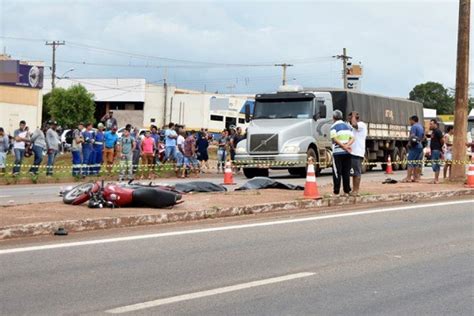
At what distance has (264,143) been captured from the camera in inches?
1098

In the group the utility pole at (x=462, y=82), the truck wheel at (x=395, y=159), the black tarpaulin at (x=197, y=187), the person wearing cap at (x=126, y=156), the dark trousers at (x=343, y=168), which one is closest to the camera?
the dark trousers at (x=343, y=168)

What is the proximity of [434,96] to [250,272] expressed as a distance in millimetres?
136784

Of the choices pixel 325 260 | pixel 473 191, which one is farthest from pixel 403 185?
pixel 325 260

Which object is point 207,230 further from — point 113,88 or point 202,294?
point 113,88

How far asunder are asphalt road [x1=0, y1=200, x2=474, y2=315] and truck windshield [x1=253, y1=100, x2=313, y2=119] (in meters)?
15.0

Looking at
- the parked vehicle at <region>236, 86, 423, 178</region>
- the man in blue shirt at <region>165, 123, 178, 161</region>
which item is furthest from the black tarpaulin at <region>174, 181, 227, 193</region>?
the man in blue shirt at <region>165, 123, 178, 161</region>

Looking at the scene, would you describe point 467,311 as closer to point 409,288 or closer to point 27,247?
point 409,288

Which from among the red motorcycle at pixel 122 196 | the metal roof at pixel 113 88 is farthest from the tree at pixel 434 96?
the red motorcycle at pixel 122 196

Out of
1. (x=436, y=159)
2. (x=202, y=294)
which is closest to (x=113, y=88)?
(x=436, y=159)

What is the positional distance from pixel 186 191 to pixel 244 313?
34.3 ft

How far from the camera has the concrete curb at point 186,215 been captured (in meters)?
11.5

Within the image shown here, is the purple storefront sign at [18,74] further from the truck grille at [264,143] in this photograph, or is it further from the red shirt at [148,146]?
the truck grille at [264,143]

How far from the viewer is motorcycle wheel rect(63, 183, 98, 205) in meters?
13.9

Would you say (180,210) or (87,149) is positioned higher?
(87,149)
